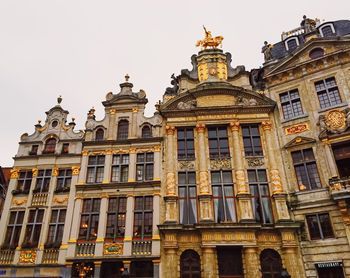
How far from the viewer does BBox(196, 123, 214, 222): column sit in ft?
59.6

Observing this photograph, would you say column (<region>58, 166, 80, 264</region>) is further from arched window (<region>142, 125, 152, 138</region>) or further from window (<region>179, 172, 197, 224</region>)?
window (<region>179, 172, 197, 224</region>)

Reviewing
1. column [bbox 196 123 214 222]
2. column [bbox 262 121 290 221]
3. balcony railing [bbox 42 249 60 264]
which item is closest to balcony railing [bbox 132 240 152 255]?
column [bbox 196 123 214 222]

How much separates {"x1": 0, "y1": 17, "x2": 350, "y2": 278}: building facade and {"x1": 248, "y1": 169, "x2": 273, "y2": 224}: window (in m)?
0.07

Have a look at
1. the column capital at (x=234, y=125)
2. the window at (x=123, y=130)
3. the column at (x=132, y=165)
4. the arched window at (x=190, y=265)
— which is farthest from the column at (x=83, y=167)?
the column capital at (x=234, y=125)

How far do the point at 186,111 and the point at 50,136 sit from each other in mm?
10742

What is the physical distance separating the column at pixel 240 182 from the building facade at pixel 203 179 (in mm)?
91

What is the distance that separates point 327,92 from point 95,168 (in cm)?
1739

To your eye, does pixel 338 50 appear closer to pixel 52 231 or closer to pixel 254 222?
pixel 254 222

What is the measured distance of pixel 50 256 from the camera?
18.1 meters

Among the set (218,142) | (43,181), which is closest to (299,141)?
(218,142)

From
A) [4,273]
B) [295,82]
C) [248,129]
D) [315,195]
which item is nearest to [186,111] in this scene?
[248,129]

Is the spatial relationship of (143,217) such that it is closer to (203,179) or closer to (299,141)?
(203,179)

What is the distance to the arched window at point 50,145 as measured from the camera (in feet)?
71.4

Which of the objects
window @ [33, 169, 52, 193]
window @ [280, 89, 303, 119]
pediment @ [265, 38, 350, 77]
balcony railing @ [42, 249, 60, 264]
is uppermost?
pediment @ [265, 38, 350, 77]
